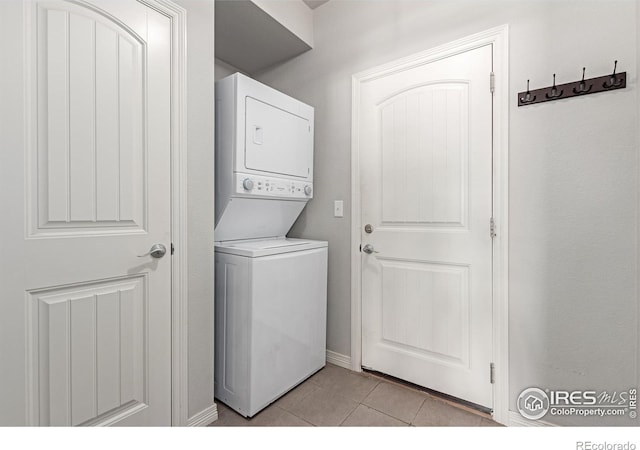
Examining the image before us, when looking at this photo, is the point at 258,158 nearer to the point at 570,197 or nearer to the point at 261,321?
the point at 261,321

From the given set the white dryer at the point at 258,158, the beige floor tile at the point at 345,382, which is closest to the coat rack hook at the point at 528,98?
the white dryer at the point at 258,158

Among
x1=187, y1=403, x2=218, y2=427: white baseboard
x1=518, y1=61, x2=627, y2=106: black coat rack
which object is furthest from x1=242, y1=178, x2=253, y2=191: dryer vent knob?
x1=518, y1=61, x2=627, y2=106: black coat rack

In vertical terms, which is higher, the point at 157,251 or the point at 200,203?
the point at 200,203

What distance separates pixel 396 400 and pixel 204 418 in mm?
1054

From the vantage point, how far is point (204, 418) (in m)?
1.55

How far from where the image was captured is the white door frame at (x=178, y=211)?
1.41 m

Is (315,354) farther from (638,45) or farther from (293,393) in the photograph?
(638,45)

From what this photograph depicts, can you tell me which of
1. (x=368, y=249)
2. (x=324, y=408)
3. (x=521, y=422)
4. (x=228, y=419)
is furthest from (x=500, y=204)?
(x=228, y=419)

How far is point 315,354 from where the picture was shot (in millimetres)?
2055

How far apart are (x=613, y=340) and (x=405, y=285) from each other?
955 mm

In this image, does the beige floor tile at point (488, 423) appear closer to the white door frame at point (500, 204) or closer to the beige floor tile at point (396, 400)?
the white door frame at point (500, 204)

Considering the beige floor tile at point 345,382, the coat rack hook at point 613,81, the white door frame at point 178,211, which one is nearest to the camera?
the coat rack hook at point 613,81

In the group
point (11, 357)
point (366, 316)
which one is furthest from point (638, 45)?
point (11, 357)

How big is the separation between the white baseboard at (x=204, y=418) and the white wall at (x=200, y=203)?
1 cm
